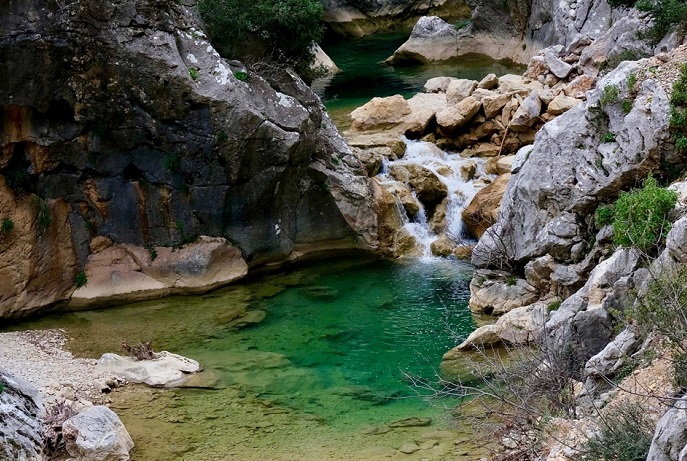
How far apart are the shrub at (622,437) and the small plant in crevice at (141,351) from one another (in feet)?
32.7

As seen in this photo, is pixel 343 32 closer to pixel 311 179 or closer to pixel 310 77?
pixel 310 77

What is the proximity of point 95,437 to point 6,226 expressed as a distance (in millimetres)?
8069

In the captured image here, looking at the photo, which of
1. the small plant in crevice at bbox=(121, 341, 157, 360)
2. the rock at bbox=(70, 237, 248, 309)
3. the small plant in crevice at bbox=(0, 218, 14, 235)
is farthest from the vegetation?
the small plant in crevice at bbox=(0, 218, 14, 235)

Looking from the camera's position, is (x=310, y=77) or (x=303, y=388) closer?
(x=303, y=388)

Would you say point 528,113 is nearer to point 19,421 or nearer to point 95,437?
point 95,437

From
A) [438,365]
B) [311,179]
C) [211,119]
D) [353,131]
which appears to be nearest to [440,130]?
[353,131]

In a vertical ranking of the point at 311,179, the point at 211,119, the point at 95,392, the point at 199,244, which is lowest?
the point at 95,392

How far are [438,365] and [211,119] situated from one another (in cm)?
832

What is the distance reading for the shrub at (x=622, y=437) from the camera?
923cm

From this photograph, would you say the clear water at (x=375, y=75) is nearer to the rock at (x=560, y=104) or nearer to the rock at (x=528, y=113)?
the rock at (x=528, y=113)

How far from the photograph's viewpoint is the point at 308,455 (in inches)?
549

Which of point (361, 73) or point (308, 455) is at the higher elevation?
point (361, 73)

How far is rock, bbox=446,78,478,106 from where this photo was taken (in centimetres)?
3010

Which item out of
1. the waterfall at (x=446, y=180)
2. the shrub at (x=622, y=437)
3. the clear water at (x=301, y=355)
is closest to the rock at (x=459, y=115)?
the waterfall at (x=446, y=180)
